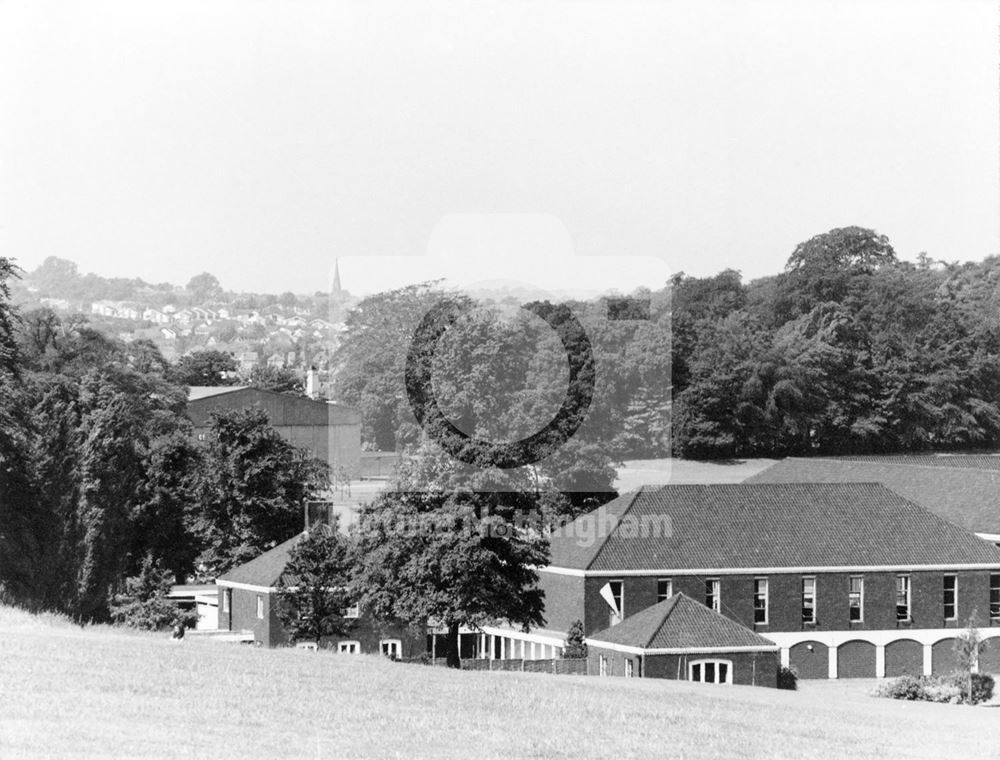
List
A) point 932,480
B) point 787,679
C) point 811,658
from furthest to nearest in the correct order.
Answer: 1. point 932,480
2. point 811,658
3. point 787,679

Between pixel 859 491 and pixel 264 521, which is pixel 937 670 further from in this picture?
pixel 264 521

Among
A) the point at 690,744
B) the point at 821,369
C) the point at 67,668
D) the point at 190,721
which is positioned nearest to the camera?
the point at 190,721

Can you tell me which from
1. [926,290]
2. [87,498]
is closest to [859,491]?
[87,498]

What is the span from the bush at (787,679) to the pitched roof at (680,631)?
113 centimetres

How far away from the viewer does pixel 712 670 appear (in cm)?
4872

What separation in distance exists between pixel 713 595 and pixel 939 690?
31.0ft

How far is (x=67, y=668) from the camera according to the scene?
29828 mm

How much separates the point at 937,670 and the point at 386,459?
5157 cm

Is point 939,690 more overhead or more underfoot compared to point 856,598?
more underfoot

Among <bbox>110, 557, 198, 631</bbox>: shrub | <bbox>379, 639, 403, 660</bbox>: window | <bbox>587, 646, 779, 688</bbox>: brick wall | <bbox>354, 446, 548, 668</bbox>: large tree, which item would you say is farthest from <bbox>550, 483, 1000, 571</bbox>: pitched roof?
<bbox>110, 557, 198, 631</bbox>: shrub

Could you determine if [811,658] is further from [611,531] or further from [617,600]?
[611,531]

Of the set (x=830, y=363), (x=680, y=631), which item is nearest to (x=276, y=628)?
(x=680, y=631)

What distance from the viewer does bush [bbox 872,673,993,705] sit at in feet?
153

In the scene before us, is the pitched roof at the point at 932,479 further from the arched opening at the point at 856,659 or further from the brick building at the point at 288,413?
the brick building at the point at 288,413
